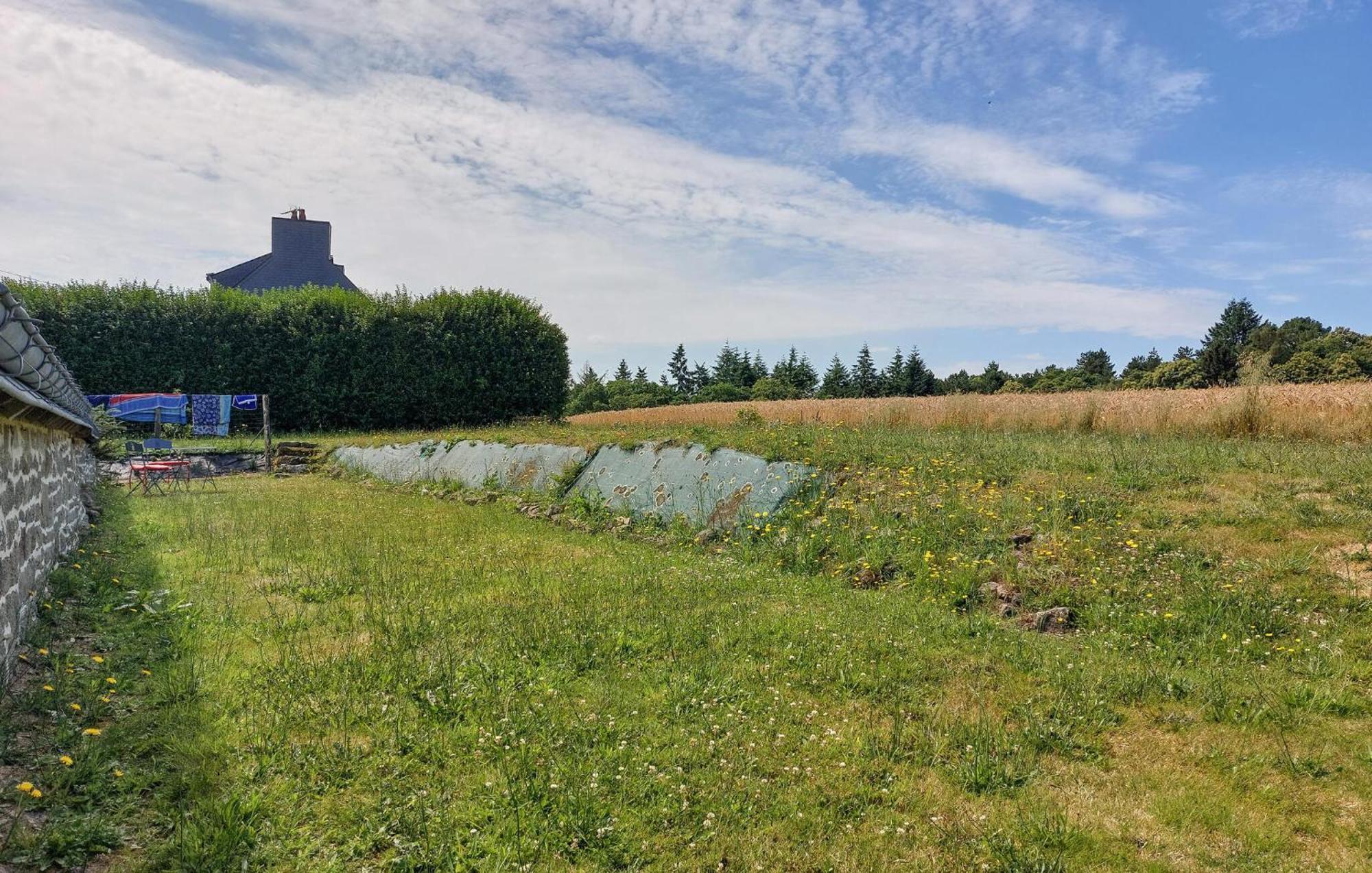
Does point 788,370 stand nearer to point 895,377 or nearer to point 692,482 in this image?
point 895,377

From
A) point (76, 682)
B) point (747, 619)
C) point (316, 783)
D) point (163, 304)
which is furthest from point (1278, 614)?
point (163, 304)

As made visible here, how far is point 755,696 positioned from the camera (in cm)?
407

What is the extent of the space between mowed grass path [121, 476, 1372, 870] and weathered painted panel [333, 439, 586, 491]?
209 inches

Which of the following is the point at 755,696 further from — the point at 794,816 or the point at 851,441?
the point at 851,441

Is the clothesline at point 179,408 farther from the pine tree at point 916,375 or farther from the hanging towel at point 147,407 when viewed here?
the pine tree at point 916,375

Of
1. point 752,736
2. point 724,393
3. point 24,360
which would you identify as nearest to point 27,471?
point 24,360

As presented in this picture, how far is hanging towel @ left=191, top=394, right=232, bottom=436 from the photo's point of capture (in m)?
18.8

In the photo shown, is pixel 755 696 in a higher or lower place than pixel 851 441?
lower

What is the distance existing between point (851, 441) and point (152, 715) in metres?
7.53

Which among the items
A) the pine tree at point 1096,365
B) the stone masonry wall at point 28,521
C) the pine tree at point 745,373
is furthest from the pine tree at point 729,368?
the stone masonry wall at point 28,521

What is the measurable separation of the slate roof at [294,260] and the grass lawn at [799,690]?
2481cm

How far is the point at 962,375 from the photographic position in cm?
5375

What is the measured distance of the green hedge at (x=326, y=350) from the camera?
1966 cm

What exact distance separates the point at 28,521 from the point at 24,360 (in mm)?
1728
